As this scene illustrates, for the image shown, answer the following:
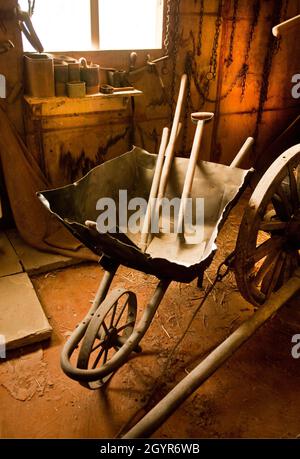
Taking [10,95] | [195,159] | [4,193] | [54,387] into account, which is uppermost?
[10,95]

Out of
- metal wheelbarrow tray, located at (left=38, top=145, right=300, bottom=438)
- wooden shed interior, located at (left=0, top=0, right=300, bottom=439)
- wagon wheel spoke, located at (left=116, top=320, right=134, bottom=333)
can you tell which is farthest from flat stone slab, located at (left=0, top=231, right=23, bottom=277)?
wagon wheel spoke, located at (left=116, top=320, right=134, bottom=333)

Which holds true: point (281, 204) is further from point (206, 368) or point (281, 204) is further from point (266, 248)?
point (206, 368)

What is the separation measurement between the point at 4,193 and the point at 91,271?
4.45 ft

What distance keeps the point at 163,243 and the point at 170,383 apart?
108 cm

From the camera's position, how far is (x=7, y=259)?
399 cm

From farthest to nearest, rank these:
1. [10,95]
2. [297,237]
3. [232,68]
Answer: [232,68]
[10,95]
[297,237]

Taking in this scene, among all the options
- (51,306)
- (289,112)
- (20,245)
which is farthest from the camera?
(289,112)

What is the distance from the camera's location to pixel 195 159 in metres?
3.16

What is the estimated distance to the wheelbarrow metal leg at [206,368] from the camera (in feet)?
6.41

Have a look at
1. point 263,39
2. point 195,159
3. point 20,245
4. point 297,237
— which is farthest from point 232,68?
point 20,245

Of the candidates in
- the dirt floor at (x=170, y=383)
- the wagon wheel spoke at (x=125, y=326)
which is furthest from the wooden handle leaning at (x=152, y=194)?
the dirt floor at (x=170, y=383)

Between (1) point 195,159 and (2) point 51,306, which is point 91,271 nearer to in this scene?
(2) point 51,306

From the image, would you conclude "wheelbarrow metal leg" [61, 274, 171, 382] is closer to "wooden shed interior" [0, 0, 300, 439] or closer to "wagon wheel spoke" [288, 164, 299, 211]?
"wooden shed interior" [0, 0, 300, 439]

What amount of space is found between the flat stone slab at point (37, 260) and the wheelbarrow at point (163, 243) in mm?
920
